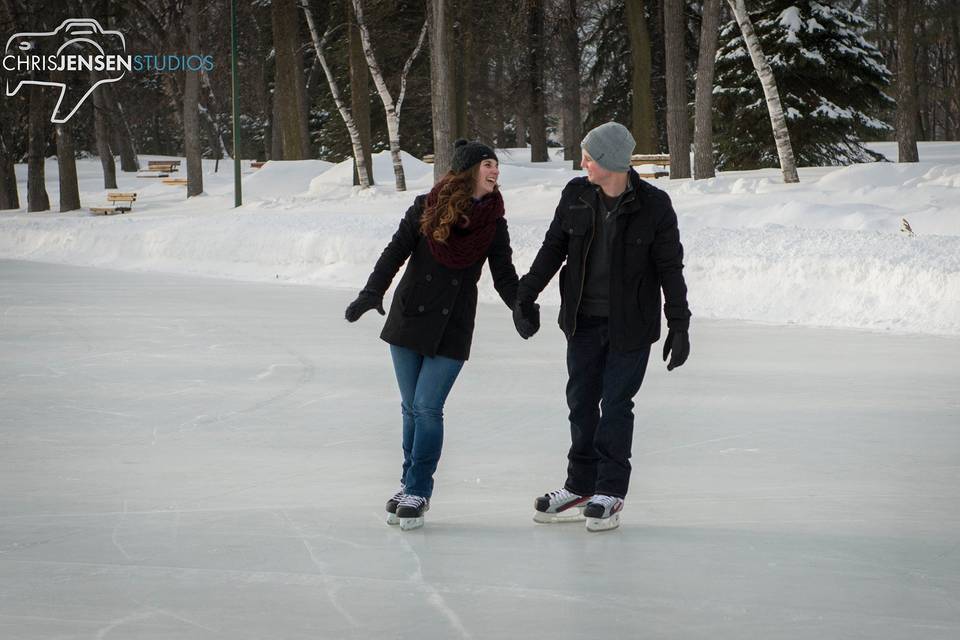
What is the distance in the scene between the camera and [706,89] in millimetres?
26594

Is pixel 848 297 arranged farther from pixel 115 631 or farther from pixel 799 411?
pixel 115 631

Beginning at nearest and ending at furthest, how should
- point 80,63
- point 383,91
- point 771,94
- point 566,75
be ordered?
point 771,94
point 383,91
point 80,63
point 566,75

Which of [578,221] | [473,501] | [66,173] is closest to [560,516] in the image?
[473,501]

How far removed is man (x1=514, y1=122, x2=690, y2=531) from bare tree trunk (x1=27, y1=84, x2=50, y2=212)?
33.4 m

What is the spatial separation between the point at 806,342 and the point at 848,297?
1963 millimetres

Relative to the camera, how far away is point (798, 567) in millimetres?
5133

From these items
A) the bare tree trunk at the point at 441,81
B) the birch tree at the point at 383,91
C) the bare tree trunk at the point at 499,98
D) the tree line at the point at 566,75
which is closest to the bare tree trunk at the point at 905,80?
the tree line at the point at 566,75

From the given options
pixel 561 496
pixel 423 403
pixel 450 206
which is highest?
pixel 450 206

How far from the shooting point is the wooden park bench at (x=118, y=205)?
113ft

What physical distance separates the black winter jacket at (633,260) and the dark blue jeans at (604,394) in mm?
76

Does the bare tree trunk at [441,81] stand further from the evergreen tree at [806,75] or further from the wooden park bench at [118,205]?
the wooden park bench at [118,205]

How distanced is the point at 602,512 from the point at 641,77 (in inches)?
1115

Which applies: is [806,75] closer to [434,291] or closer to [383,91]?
[383,91]

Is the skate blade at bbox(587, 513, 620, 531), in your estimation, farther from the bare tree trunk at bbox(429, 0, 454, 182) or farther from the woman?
the bare tree trunk at bbox(429, 0, 454, 182)
